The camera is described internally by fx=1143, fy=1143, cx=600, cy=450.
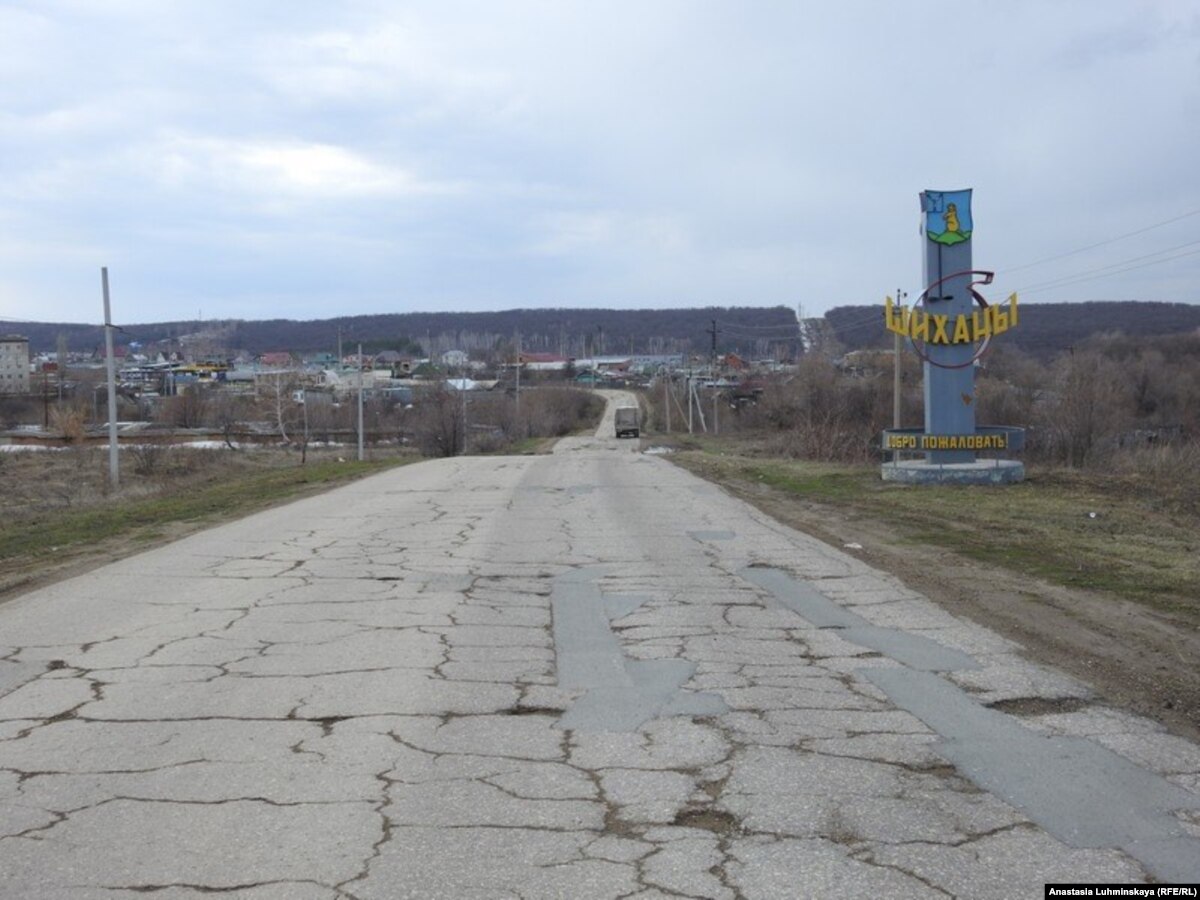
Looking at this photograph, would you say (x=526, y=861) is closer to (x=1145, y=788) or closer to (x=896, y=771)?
(x=896, y=771)

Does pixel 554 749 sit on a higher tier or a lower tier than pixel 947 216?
lower

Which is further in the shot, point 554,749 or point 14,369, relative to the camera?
point 14,369

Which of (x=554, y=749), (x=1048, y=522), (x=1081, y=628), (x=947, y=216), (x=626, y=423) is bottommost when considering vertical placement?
(x=626, y=423)

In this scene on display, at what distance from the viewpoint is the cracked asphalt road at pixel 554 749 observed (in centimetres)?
464

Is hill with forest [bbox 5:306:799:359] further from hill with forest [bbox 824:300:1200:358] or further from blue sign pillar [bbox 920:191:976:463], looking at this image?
blue sign pillar [bbox 920:191:976:463]

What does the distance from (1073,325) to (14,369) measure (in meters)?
104

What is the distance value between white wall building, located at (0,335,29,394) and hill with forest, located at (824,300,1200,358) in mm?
73642

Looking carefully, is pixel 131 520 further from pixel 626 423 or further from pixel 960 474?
pixel 626 423

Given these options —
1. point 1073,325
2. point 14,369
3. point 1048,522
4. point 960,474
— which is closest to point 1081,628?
point 1048,522

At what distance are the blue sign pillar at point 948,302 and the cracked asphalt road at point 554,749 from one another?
15.7 meters

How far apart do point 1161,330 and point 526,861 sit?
374ft

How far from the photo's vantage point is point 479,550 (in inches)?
570

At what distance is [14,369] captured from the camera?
104 metres

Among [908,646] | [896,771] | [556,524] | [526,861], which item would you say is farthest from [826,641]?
[556,524]
